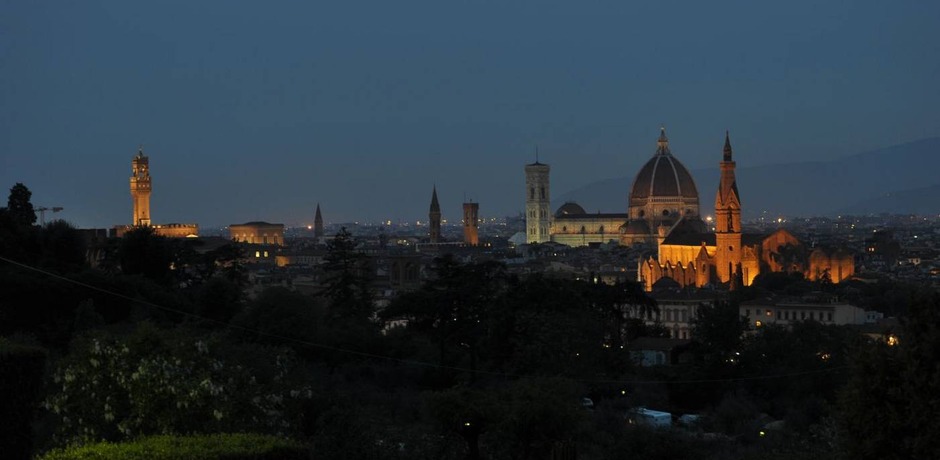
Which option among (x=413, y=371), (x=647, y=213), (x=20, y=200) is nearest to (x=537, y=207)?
(x=647, y=213)

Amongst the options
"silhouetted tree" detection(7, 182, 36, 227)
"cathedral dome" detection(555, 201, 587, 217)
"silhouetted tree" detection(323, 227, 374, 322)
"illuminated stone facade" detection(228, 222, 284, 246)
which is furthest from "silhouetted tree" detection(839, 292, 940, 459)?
"cathedral dome" detection(555, 201, 587, 217)

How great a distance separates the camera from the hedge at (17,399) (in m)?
10.1

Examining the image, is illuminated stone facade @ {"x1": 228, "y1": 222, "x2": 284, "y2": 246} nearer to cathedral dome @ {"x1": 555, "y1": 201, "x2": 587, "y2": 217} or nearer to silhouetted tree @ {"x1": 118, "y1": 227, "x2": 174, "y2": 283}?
cathedral dome @ {"x1": 555, "y1": 201, "x2": 587, "y2": 217}

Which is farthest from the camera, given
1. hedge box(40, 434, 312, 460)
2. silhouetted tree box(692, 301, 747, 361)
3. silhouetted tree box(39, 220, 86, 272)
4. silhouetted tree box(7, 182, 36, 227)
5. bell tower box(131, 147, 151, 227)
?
bell tower box(131, 147, 151, 227)

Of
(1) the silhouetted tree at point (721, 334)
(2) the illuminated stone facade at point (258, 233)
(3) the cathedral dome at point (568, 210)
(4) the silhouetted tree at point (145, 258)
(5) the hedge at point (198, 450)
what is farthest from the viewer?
(3) the cathedral dome at point (568, 210)

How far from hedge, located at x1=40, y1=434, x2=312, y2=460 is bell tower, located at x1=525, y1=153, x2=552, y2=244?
134064 mm

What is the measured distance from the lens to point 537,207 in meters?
146

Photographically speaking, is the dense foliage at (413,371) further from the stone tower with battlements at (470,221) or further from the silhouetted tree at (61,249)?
the stone tower with battlements at (470,221)

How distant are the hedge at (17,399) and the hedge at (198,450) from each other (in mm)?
205

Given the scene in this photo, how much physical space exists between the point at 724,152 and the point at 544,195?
7658 centimetres

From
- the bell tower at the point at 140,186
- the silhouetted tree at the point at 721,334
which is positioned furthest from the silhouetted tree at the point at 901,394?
the bell tower at the point at 140,186

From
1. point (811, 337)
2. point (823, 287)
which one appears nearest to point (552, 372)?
point (811, 337)

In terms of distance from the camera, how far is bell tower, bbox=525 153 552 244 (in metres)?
146

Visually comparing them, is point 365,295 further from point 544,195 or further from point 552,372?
point 544,195
